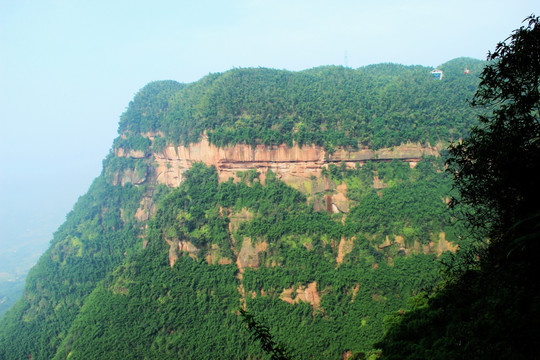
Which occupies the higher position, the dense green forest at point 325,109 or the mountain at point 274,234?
the dense green forest at point 325,109

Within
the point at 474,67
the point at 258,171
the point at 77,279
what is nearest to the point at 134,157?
the point at 77,279

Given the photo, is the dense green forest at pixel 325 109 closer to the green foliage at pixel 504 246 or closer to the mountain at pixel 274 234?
the mountain at pixel 274 234

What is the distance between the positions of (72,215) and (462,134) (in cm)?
4727

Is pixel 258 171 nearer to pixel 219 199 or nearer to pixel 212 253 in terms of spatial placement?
pixel 219 199

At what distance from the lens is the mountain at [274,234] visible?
2625 cm

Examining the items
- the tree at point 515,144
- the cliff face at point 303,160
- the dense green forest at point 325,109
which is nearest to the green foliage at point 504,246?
the tree at point 515,144

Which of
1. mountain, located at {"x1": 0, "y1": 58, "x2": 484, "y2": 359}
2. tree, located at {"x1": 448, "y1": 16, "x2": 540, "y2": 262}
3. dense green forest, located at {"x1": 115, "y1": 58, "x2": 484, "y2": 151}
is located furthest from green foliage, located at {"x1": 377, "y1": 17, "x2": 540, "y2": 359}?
dense green forest, located at {"x1": 115, "y1": 58, "x2": 484, "y2": 151}

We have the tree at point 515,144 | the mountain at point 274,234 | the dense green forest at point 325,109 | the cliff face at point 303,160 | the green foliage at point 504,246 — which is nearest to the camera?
the green foliage at point 504,246

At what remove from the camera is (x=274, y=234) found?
1187 inches

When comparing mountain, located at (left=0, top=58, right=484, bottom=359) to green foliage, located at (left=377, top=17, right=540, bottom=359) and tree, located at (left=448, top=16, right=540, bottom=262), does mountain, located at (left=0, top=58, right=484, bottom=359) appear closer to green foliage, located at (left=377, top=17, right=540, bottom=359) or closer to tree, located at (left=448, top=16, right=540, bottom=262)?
green foliage, located at (left=377, top=17, right=540, bottom=359)

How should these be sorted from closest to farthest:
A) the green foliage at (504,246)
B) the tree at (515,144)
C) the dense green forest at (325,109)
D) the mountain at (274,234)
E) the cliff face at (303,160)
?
1. the green foliage at (504,246)
2. the tree at (515,144)
3. the mountain at (274,234)
4. the cliff face at (303,160)
5. the dense green forest at (325,109)

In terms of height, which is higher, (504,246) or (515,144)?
(515,144)

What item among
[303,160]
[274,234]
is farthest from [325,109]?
[274,234]

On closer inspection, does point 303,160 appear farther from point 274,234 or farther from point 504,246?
point 504,246
